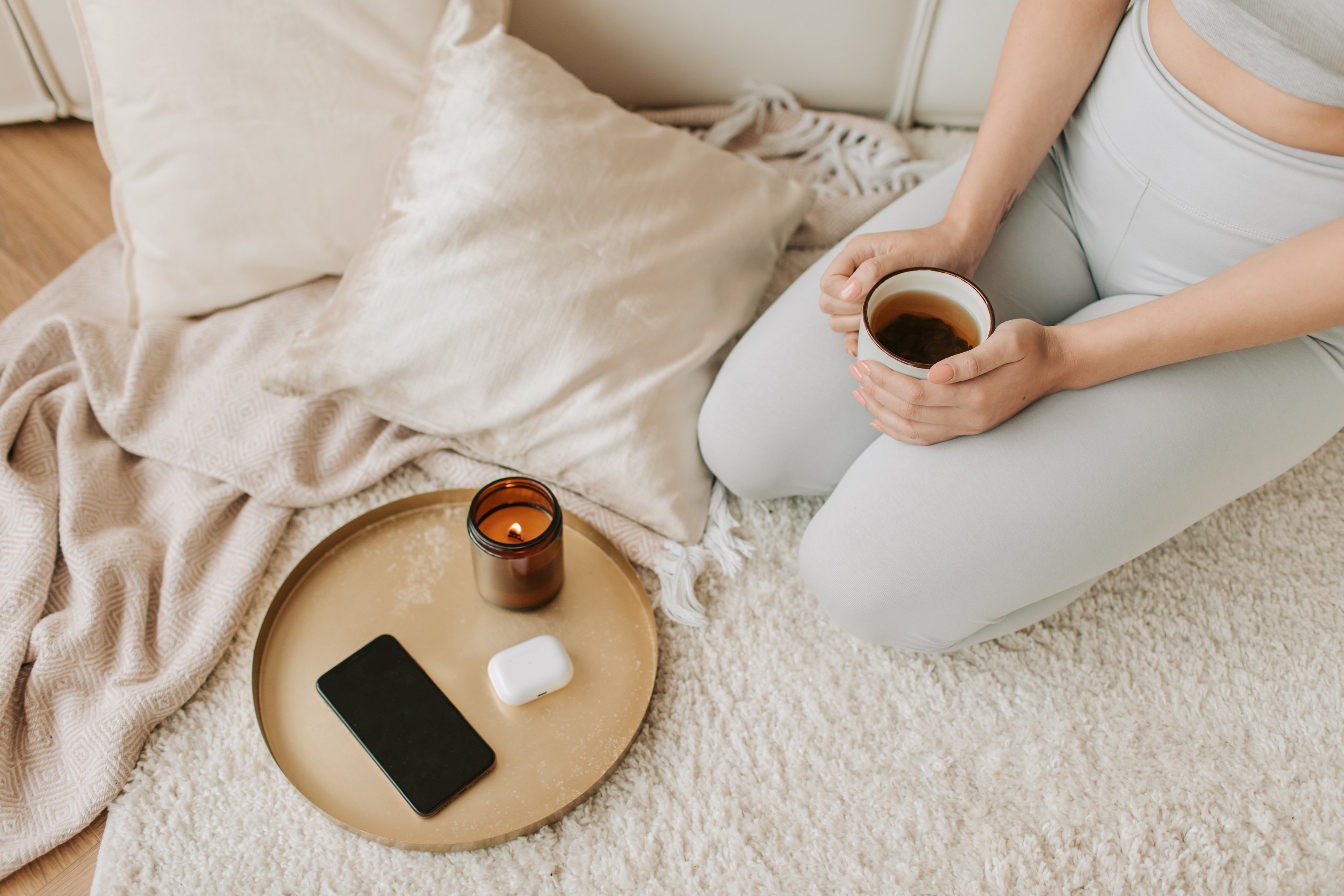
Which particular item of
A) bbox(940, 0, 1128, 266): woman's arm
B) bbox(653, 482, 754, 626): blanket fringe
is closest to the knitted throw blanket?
bbox(653, 482, 754, 626): blanket fringe

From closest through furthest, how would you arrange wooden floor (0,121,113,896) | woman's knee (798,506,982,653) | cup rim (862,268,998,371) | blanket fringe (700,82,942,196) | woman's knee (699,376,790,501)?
cup rim (862,268,998,371), woman's knee (798,506,982,653), woman's knee (699,376,790,501), wooden floor (0,121,113,896), blanket fringe (700,82,942,196)

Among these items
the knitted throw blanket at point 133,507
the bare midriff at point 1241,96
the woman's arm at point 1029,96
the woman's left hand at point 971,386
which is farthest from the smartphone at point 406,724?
the bare midriff at point 1241,96

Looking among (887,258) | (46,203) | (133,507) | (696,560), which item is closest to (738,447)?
(696,560)

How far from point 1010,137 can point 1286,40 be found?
22cm

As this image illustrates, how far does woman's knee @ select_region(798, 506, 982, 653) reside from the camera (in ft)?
2.57

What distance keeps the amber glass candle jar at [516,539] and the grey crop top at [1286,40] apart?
2.29 ft

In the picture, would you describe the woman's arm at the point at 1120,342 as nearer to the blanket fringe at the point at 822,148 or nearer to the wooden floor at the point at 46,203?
the blanket fringe at the point at 822,148

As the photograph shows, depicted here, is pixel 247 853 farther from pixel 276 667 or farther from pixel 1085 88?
pixel 1085 88

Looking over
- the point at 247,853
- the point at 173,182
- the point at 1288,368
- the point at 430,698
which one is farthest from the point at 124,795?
the point at 1288,368

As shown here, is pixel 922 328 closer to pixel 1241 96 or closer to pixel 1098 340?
pixel 1098 340

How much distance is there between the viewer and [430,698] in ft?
2.53

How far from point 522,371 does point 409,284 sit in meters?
0.15

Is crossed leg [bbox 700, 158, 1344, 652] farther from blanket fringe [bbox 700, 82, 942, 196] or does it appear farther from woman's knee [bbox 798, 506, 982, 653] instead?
blanket fringe [bbox 700, 82, 942, 196]

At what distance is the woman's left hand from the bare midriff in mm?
239
